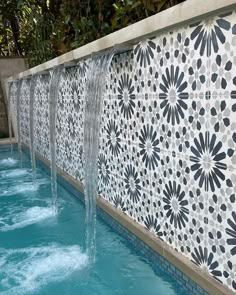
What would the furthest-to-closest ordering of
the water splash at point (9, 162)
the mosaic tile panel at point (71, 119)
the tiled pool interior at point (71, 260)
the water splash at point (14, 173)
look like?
1. the water splash at point (9, 162)
2. the water splash at point (14, 173)
3. the mosaic tile panel at point (71, 119)
4. the tiled pool interior at point (71, 260)

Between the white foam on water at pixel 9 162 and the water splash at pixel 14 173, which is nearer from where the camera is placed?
the water splash at pixel 14 173

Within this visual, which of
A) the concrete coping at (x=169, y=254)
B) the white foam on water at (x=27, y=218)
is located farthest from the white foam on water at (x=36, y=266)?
the white foam on water at (x=27, y=218)

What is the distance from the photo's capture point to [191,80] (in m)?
1.78

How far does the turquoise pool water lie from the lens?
7.34 ft

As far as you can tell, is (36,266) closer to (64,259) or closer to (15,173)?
(64,259)

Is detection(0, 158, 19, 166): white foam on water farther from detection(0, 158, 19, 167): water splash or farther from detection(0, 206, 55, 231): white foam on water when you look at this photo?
detection(0, 206, 55, 231): white foam on water

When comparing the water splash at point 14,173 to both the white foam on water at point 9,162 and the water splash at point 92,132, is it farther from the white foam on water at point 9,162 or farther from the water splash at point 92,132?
the water splash at point 92,132

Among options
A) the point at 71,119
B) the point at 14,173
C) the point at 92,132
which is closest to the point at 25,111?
the point at 14,173

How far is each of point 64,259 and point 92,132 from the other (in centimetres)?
100

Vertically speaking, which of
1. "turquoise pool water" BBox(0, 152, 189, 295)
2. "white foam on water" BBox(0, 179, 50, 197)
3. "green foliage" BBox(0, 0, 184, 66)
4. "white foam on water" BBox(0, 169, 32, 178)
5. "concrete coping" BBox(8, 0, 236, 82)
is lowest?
"white foam on water" BBox(0, 169, 32, 178)

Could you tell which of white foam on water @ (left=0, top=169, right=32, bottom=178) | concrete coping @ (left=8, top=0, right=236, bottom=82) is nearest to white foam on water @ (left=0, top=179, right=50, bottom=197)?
white foam on water @ (left=0, top=169, right=32, bottom=178)

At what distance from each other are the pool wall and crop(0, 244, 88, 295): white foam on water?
0.54m

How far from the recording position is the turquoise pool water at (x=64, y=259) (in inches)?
88.0

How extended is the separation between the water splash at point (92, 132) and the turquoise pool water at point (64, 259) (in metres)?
0.07
